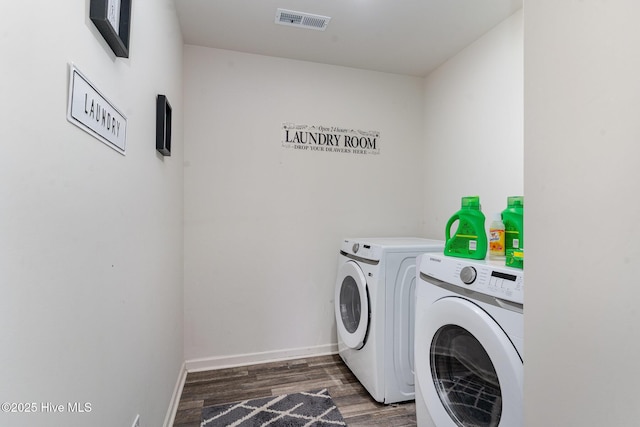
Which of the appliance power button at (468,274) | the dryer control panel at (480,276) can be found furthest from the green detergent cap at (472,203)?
the appliance power button at (468,274)

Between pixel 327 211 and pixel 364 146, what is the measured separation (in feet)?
2.10

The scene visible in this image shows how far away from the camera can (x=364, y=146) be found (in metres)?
2.70

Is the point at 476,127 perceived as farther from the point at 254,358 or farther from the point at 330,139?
the point at 254,358

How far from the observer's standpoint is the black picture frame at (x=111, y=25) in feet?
2.49

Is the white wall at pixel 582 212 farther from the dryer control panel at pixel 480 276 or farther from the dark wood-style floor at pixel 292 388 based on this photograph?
the dark wood-style floor at pixel 292 388

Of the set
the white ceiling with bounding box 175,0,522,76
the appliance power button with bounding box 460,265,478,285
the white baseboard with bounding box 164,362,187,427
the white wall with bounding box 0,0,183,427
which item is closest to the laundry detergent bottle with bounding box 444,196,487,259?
the appliance power button with bounding box 460,265,478,285

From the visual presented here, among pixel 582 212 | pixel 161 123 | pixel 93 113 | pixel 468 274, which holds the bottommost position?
pixel 468 274

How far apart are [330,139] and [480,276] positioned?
1.74m

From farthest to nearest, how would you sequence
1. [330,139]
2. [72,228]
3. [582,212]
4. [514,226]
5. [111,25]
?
[330,139]
[514,226]
[111,25]
[72,228]
[582,212]

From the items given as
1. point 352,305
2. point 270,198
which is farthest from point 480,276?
point 270,198

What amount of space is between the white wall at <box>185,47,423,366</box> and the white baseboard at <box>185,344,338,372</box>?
10 millimetres

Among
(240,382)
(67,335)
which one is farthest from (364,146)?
(67,335)

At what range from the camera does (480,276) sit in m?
1.18

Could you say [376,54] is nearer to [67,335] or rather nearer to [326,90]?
[326,90]
